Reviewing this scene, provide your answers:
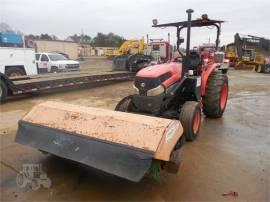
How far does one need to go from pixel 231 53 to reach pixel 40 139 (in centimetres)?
2102

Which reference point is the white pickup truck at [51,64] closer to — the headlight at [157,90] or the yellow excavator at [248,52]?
the headlight at [157,90]

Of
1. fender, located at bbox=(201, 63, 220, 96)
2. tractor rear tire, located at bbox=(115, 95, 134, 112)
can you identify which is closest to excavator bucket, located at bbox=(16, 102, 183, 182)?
tractor rear tire, located at bbox=(115, 95, 134, 112)

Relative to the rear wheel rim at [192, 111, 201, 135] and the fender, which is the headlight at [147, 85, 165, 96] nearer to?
the rear wheel rim at [192, 111, 201, 135]

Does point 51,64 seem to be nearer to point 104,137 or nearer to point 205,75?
point 205,75

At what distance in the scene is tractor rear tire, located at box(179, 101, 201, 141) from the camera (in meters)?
4.33

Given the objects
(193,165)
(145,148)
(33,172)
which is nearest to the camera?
(145,148)

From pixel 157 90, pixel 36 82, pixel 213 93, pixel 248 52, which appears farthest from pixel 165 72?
pixel 248 52

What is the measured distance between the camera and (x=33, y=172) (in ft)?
11.3

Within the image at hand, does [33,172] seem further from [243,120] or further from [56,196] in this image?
[243,120]

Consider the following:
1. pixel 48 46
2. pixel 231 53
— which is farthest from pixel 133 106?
pixel 48 46

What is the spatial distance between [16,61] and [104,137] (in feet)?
33.3

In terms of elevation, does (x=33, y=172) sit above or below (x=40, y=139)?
below

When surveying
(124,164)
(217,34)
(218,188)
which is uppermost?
(217,34)

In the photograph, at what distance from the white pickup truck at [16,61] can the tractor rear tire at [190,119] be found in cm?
913
